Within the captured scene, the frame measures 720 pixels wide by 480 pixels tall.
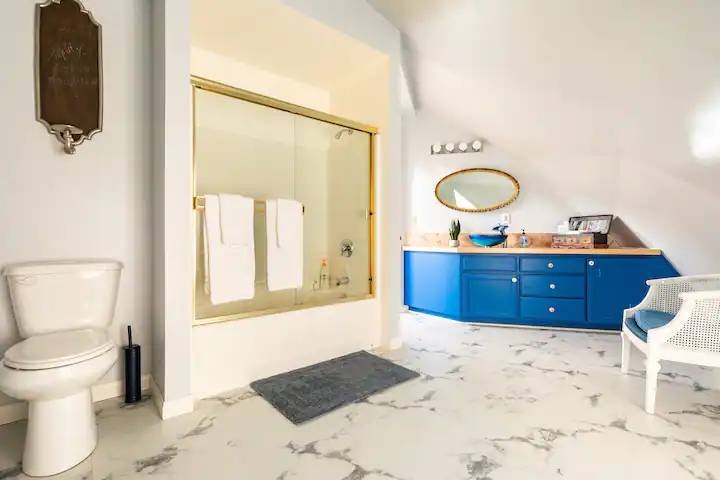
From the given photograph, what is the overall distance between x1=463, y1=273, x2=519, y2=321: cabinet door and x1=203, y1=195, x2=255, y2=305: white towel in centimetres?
222

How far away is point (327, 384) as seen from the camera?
2.05m

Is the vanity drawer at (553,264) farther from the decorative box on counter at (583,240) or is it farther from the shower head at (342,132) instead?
the shower head at (342,132)

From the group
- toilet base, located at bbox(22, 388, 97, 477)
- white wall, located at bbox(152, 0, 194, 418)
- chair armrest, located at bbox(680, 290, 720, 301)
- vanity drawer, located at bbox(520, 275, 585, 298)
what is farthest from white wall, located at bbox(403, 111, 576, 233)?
toilet base, located at bbox(22, 388, 97, 477)

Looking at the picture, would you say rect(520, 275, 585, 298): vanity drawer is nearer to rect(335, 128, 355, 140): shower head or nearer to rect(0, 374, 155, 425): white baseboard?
rect(335, 128, 355, 140): shower head

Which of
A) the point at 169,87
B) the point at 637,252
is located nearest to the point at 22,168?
the point at 169,87

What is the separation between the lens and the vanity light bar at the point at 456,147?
3.91 m

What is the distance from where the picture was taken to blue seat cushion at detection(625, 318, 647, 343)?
6.12 ft

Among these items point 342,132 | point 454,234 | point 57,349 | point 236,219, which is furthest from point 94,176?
point 454,234

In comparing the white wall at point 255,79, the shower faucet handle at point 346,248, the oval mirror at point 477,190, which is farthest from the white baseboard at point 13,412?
the oval mirror at point 477,190

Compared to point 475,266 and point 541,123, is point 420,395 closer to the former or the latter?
point 475,266

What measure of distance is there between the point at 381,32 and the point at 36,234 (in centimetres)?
247

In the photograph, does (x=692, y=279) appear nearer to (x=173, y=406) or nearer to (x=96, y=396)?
(x=173, y=406)

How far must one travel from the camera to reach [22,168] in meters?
1.67

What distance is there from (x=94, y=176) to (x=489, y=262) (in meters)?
3.14
